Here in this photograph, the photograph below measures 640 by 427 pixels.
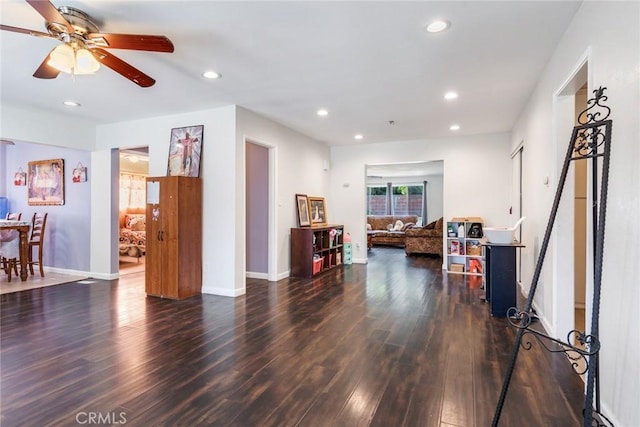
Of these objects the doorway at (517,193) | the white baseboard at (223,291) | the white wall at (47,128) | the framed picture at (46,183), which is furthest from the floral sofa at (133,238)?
the doorway at (517,193)

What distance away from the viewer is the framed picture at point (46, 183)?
5930mm

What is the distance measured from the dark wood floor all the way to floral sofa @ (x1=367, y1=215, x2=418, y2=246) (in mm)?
5848

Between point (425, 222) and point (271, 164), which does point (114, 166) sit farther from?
point (425, 222)

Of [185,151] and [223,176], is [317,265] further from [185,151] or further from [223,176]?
[185,151]

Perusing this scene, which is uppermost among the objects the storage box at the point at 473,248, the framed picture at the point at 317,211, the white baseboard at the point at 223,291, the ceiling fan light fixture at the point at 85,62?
the ceiling fan light fixture at the point at 85,62

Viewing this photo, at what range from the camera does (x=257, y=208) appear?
5676 mm

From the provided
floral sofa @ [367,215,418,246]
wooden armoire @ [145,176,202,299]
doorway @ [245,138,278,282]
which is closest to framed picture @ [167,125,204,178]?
wooden armoire @ [145,176,202,299]

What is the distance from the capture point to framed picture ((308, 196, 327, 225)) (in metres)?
6.42

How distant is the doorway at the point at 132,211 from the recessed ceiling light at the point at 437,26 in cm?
631

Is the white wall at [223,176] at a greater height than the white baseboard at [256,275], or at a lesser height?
greater

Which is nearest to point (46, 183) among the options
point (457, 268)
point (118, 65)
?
point (118, 65)

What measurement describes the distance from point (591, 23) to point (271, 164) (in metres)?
4.13

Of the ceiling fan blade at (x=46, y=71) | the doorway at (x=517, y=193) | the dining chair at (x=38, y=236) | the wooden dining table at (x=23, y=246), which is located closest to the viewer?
the ceiling fan blade at (x=46, y=71)

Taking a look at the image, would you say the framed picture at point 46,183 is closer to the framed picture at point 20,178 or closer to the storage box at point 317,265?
the framed picture at point 20,178
